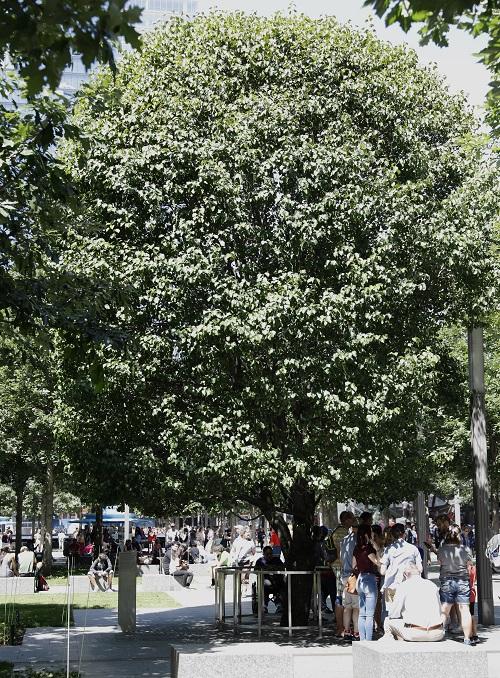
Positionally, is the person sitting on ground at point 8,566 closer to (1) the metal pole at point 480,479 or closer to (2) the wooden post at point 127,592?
(2) the wooden post at point 127,592

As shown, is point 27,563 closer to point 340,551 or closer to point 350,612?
point 340,551

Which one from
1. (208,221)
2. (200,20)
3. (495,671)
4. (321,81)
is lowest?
(495,671)

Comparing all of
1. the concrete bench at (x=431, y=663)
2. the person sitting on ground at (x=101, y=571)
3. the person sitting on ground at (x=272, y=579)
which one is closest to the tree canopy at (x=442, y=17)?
the concrete bench at (x=431, y=663)

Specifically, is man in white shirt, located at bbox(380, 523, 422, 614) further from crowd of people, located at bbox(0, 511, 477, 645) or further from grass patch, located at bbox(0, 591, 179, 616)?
grass patch, located at bbox(0, 591, 179, 616)

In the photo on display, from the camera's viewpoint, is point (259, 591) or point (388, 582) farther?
point (259, 591)

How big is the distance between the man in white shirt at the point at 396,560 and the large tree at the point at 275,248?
1436 millimetres

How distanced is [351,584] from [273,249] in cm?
507

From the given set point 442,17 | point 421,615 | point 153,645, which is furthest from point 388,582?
point 442,17

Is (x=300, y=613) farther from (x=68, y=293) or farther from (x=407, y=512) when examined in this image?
(x=407, y=512)

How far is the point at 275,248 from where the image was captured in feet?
50.7

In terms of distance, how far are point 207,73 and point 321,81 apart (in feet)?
6.22

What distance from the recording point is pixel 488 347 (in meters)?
35.9

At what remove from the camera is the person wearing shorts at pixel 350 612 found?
1498cm

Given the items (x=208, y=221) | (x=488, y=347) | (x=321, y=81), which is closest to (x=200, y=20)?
(x=321, y=81)
